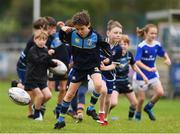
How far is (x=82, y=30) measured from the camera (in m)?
13.2

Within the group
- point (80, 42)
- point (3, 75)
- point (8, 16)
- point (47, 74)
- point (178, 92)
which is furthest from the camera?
point (8, 16)

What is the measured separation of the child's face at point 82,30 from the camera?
1313cm

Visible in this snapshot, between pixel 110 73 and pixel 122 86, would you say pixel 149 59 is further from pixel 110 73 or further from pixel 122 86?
pixel 110 73

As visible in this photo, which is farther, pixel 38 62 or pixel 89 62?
pixel 38 62

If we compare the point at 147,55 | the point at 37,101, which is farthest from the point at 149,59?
the point at 37,101

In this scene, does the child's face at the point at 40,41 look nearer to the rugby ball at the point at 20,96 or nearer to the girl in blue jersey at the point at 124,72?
the rugby ball at the point at 20,96

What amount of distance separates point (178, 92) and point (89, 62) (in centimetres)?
1532

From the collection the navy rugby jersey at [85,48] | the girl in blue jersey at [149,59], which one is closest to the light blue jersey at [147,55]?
the girl in blue jersey at [149,59]

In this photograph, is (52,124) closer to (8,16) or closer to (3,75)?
(3,75)

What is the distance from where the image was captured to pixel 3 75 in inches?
1620

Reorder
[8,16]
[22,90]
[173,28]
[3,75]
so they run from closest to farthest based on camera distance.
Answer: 1. [22,90]
2. [173,28]
3. [3,75]
4. [8,16]

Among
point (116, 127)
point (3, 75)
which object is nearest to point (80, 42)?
point (116, 127)

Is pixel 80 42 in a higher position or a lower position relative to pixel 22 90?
higher

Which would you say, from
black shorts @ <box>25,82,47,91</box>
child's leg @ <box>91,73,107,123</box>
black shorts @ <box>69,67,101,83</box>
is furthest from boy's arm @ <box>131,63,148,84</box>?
black shorts @ <box>69,67,101,83</box>
